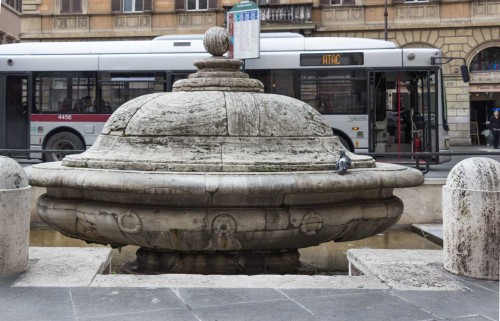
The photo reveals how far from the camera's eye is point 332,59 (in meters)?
15.8

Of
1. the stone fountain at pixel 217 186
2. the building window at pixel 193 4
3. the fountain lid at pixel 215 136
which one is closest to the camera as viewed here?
the stone fountain at pixel 217 186

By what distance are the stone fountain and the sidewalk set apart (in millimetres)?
567

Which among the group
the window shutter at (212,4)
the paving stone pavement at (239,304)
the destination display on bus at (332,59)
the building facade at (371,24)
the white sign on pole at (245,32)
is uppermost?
the window shutter at (212,4)

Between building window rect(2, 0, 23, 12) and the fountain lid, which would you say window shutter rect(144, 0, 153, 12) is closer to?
building window rect(2, 0, 23, 12)

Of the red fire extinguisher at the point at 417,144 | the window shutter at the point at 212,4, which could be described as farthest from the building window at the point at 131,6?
the red fire extinguisher at the point at 417,144

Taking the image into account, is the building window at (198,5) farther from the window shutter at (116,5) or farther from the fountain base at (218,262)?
the fountain base at (218,262)

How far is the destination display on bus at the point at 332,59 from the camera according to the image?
617 inches

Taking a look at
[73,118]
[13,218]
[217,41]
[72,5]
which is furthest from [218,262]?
[72,5]

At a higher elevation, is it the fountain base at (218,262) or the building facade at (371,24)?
the building facade at (371,24)

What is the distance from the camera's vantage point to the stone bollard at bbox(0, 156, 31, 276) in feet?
14.1

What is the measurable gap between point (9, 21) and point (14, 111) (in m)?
32.4

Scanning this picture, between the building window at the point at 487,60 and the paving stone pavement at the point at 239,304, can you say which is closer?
the paving stone pavement at the point at 239,304

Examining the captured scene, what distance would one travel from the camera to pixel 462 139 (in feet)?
104

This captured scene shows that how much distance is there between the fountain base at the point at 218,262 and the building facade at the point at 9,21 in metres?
41.9
